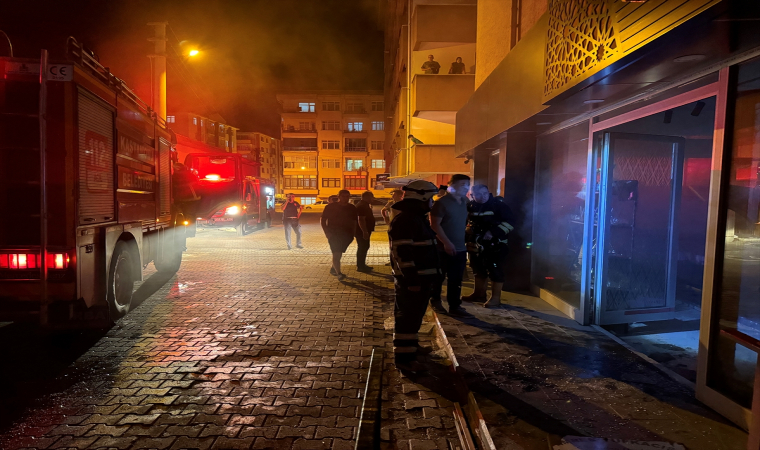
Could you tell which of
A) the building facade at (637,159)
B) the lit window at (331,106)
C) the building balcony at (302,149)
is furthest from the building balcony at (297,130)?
the building facade at (637,159)

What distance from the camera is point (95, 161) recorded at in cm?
554

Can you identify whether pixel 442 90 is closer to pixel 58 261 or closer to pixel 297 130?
pixel 58 261

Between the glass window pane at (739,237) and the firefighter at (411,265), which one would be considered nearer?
the glass window pane at (739,237)

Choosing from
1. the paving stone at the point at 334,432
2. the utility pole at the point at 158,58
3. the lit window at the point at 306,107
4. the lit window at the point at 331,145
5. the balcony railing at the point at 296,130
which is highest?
the lit window at the point at 306,107

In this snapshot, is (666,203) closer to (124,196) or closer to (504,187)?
(504,187)

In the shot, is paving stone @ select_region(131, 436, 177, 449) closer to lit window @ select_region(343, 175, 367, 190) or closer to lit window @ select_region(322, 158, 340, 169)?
lit window @ select_region(343, 175, 367, 190)

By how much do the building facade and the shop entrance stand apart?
2 cm

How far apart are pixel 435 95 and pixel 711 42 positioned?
13714mm

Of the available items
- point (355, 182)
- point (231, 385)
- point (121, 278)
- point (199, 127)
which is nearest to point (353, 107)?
point (355, 182)

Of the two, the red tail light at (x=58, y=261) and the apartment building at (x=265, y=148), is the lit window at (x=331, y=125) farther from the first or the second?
the red tail light at (x=58, y=261)

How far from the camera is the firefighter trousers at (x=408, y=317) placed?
4.52 metres

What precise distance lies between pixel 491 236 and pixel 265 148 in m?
83.2

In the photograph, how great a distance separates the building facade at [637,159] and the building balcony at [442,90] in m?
5.56

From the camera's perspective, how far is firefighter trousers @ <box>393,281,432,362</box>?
4.52 m
